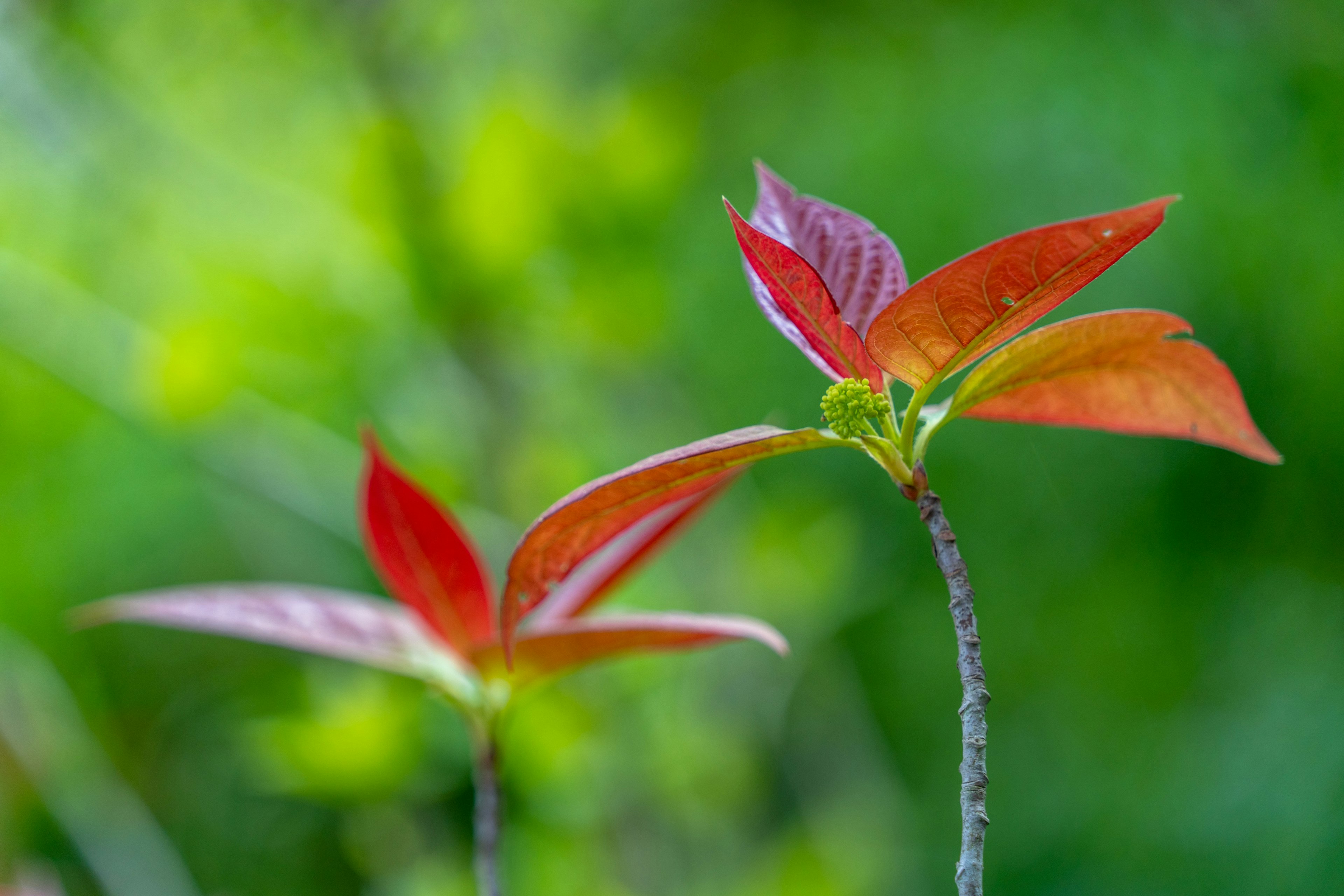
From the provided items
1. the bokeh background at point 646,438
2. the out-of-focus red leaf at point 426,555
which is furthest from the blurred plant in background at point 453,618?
the bokeh background at point 646,438

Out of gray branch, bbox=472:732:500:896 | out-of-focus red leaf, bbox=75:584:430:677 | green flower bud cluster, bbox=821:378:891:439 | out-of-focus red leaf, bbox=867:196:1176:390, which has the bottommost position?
gray branch, bbox=472:732:500:896

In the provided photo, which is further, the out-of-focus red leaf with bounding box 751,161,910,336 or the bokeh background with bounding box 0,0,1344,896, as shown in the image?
the bokeh background with bounding box 0,0,1344,896

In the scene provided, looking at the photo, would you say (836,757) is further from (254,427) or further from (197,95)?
(197,95)

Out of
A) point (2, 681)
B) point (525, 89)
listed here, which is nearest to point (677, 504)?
point (525, 89)

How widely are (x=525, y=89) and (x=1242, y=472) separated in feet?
2.85

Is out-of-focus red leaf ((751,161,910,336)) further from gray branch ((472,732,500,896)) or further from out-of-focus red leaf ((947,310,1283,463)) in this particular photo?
gray branch ((472,732,500,896))

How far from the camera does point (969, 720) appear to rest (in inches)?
5.4

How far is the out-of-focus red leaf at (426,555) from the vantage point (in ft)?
0.82

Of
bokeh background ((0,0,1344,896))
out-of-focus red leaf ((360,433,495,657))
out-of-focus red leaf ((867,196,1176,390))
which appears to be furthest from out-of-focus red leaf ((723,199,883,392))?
bokeh background ((0,0,1344,896))

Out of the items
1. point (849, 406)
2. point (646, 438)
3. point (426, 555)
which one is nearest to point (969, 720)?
point (849, 406)

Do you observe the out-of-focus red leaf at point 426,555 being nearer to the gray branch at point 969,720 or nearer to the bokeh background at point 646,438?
the gray branch at point 969,720

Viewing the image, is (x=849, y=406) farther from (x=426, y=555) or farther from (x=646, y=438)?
(x=646, y=438)

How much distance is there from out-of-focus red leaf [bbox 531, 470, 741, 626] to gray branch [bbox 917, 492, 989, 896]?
0.10m

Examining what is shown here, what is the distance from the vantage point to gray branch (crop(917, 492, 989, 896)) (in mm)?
132
